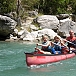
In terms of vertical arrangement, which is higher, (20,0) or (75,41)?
(20,0)

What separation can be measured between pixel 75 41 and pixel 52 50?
95.5 inches

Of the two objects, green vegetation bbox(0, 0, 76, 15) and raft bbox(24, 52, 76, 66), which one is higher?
green vegetation bbox(0, 0, 76, 15)

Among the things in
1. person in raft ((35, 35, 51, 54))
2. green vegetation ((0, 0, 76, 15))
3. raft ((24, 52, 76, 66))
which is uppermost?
green vegetation ((0, 0, 76, 15))

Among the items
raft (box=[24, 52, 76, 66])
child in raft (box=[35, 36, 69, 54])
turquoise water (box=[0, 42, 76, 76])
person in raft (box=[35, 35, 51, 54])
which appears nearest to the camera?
turquoise water (box=[0, 42, 76, 76])

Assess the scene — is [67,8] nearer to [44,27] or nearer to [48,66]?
[44,27]

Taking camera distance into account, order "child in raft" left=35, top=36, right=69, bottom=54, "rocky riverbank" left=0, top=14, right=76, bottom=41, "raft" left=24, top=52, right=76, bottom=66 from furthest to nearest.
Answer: "rocky riverbank" left=0, top=14, right=76, bottom=41, "child in raft" left=35, top=36, right=69, bottom=54, "raft" left=24, top=52, right=76, bottom=66

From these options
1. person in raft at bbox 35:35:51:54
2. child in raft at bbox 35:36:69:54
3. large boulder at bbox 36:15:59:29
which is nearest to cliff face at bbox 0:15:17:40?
large boulder at bbox 36:15:59:29

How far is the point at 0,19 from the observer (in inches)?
879

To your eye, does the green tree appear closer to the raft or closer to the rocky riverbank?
the rocky riverbank

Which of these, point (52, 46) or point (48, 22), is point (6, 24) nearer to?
point (48, 22)

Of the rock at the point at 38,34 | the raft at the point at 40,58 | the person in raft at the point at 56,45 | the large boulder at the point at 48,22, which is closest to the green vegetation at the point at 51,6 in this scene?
the large boulder at the point at 48,22

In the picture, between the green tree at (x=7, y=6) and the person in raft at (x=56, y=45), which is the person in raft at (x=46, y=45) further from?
the green tree at (x=7, y=6)

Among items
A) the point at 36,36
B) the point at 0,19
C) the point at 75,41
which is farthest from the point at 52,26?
the point at 75,41

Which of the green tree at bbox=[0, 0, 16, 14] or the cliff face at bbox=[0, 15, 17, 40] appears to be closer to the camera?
the cliff face at bbox=[0, 15, 17, 40]
